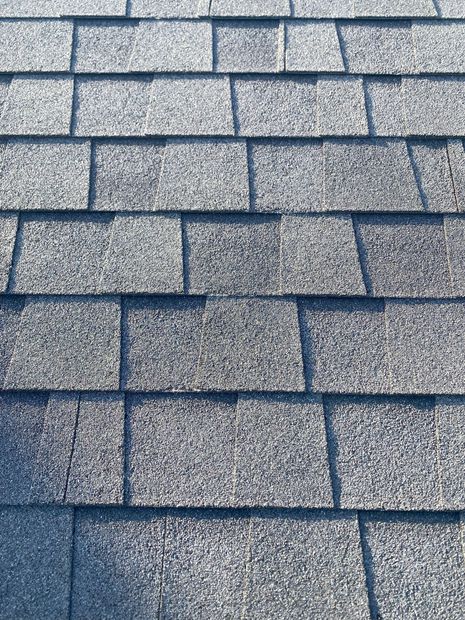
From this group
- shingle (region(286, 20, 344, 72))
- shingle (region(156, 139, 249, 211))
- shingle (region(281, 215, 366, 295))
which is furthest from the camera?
shingle (region(286, 20, 344, 72))

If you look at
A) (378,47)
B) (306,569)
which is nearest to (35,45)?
(378,47)

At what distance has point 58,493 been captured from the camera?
143cm

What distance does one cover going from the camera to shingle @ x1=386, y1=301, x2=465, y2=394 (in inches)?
60.4

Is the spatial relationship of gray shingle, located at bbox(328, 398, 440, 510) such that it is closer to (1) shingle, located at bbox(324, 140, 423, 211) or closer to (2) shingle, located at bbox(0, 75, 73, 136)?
(1) shingle, located at bbox(324, 140, 423, 211)

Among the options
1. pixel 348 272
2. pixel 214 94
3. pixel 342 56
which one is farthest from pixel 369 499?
pixel 342 56

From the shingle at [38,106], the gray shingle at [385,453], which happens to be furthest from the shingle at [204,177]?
the gray shingle at [385,453]

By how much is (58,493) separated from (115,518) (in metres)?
0.17

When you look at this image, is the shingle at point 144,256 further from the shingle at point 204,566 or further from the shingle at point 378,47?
the shingle at point 378,47

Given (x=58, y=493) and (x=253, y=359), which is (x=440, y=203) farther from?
(x=58, y=493)

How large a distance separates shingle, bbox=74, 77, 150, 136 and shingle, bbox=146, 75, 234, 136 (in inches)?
1.7

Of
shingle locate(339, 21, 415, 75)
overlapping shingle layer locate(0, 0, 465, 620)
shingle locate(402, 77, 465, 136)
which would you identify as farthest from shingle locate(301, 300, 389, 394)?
shingle locate(339, 21, 415, 75)

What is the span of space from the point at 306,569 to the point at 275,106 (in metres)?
1.47

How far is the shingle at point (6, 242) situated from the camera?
1.65 metres

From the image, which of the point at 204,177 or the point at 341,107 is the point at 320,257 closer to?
the point at 204,177
